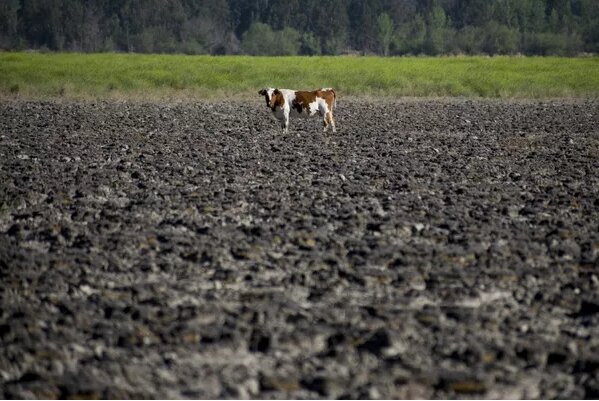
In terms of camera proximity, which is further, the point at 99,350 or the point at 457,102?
the point at 457,102

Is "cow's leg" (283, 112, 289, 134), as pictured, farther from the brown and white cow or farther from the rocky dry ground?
the rocky dry ground

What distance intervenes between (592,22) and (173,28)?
52.7 m

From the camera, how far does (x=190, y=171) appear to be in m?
13.3

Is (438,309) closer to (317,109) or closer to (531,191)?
(531,191)

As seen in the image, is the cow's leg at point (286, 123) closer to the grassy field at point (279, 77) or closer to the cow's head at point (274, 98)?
the cow's head at point (274, 98)

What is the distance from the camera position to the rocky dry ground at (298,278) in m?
5.14

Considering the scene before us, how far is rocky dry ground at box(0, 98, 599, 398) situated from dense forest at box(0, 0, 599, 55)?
94.0 m

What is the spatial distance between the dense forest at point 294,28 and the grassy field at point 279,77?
56825 mm

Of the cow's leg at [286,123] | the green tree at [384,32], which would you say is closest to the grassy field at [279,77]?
the cow's leg at [286,123]

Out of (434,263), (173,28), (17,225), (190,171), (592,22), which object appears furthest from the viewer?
(173,28)

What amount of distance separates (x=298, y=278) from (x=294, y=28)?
120248 mm

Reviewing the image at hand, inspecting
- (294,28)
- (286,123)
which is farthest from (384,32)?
(286,123)

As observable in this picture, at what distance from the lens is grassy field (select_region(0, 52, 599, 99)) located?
118ft

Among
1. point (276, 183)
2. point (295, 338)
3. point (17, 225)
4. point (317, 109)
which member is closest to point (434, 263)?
point (295, 338)
